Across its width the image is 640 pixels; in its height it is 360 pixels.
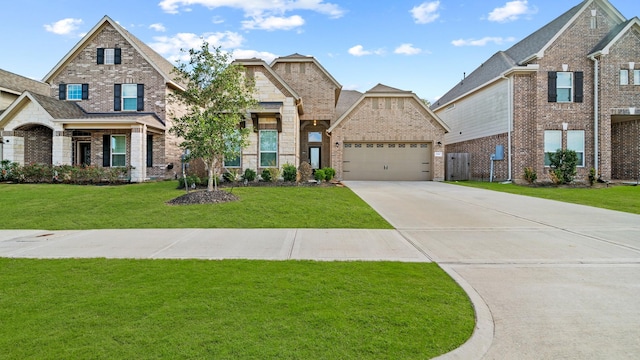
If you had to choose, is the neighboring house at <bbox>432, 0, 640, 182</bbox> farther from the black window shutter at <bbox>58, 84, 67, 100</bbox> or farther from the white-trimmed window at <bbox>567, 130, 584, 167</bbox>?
the black window shutter at <bbox>58, 84, 67, 100</bbox>

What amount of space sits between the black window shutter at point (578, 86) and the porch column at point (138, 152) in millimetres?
24246

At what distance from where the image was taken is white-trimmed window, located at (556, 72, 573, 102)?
19.1 meters

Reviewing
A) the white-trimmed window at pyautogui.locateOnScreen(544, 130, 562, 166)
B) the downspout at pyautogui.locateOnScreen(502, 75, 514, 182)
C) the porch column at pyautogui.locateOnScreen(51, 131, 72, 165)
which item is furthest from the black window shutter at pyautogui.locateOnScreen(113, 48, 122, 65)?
the white-trimmed window at pyautogui.locateOnScreen(544, 130, 562, 166)

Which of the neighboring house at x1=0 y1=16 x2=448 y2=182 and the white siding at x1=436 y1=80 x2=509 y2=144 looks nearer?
the neighboring house at x1=0 y1=16 x2=448 y2=182

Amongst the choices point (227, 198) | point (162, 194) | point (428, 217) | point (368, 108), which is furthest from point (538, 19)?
point (162, 194)

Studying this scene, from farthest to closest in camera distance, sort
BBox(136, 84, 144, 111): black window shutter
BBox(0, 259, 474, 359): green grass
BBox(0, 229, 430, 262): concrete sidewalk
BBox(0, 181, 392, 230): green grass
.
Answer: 1. BBox(136, 84, 144, 111): black window shutter
2. BBox(0, 181, 392, 230): green grass
3. BBox(0, 229, 430, 262): concrete sidewalk
4. BBox(0, 259, 474, 359): green grass

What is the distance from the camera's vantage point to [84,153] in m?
20.1

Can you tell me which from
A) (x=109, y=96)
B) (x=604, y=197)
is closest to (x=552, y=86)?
(x=604, y=197)

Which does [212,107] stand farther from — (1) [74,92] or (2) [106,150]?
(1) [74,92]

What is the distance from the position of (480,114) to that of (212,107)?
18.6m

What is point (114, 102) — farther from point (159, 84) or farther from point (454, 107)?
point (454, 107)

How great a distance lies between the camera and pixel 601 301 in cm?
378

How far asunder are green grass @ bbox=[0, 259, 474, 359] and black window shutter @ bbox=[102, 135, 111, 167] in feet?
53.7

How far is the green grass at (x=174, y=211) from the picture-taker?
27.5ft
